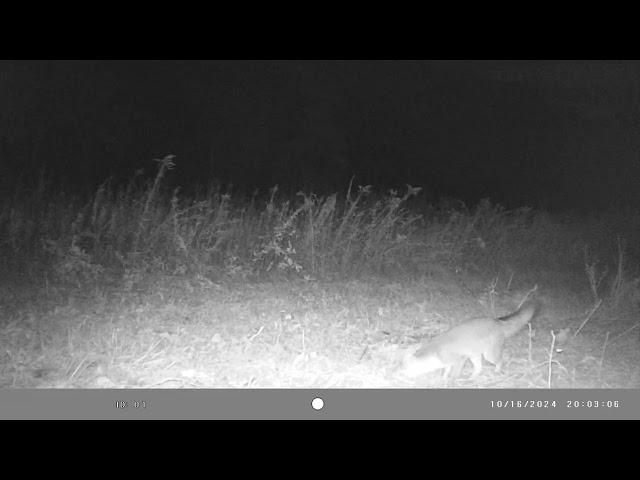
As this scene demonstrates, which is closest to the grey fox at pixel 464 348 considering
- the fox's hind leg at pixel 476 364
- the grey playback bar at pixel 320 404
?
the fox's hind leg at pixel 476 364

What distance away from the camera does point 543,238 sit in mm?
5059

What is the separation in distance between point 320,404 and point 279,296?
1423 millimetres

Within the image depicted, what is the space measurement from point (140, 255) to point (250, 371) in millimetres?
1572

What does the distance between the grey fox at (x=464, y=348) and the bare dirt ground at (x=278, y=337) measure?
6 cm

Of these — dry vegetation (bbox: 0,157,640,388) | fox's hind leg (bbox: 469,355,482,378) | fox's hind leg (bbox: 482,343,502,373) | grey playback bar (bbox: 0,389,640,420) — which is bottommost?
grey playback bar (bbox: 0,389,640,420)

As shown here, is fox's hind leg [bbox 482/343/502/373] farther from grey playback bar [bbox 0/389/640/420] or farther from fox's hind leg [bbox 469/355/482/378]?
grey playback bar [bbox 0/389/640/420]

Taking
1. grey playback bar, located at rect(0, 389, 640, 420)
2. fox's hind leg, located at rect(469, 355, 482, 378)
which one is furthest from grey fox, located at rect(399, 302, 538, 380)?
grey playback bar, located at rect(0, 389, 640, 420)

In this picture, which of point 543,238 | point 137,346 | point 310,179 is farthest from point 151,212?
point 543,238

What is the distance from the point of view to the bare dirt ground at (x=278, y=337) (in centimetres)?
271

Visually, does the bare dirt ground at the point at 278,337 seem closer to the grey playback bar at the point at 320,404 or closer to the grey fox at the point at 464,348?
the grey fox at the point at 464,348

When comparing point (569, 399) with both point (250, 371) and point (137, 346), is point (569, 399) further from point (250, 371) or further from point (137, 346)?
point (137, 346)

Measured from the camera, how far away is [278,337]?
315 cm

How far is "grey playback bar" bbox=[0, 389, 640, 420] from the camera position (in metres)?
2.31

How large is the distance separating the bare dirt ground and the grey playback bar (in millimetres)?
221
